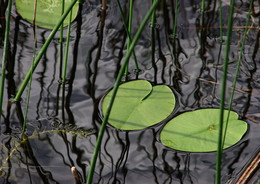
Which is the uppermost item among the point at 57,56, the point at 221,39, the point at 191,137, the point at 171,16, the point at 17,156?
the point at 171,16

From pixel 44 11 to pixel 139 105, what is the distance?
35.7 inches

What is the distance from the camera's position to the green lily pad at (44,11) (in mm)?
1961

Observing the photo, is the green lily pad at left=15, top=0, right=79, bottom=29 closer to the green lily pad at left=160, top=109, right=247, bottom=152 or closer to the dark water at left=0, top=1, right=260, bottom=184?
the dark water at left=0, top=1, right=260, bottom=184

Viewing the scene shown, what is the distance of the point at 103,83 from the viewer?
1.66 metres

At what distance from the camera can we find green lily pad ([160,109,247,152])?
1366 mm

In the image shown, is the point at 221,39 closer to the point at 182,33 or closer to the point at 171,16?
the point at 182,33

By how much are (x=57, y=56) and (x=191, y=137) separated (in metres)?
0.82

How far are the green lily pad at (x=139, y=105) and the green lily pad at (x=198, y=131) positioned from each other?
3.1 inches

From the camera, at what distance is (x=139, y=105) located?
60.1 inches

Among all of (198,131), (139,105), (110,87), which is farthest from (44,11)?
(198,131)

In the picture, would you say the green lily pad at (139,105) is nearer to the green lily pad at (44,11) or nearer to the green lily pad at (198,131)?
the green lily pad at (198,131)

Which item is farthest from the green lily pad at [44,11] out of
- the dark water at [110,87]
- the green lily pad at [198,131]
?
the green lily pad at [198,131]

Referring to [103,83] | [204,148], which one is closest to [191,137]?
[204,148]

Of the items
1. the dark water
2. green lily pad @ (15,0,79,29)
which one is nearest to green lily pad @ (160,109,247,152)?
the dark water
